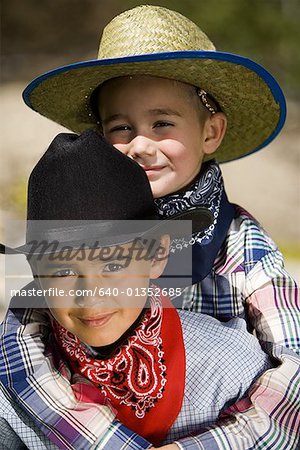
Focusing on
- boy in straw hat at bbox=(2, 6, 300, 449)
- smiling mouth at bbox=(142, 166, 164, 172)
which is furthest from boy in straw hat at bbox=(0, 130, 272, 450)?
smiling mouth at bbox=(142, 166, 164, 172)

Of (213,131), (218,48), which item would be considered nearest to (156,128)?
(213,131)

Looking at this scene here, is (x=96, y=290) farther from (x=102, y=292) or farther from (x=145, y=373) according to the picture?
(x=145, y=373)

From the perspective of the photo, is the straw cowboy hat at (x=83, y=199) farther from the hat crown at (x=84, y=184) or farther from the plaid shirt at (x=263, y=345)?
the plaid shirt at (x=263, y=345)

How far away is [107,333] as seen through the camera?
5.95 ft

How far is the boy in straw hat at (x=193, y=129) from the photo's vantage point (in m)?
2.16

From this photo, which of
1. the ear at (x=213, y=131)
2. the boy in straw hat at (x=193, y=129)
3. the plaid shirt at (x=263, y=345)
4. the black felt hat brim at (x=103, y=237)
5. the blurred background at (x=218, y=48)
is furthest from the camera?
the blurred background at (x=218, y=48)

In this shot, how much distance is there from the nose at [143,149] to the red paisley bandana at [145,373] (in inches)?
18.1

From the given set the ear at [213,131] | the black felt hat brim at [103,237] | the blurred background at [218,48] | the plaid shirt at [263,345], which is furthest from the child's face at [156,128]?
the blurred background at [218,48]

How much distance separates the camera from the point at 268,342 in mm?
2125

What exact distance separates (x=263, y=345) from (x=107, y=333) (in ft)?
1.69

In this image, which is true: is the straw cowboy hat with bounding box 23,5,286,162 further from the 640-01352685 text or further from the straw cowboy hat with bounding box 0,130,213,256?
the 640-01352685 text

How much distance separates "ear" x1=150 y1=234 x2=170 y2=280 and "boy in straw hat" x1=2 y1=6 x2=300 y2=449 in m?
0.22

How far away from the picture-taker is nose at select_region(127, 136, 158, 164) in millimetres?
2201

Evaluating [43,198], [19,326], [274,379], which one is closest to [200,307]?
[274,379]
